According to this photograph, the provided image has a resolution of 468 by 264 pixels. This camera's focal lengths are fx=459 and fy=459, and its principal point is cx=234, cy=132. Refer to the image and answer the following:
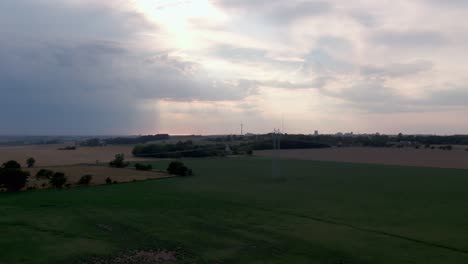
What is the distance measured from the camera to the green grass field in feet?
60.7

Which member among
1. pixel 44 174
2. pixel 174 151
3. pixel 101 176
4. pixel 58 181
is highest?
pixel 174 151

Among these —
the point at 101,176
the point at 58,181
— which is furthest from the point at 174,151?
the point at 58,181

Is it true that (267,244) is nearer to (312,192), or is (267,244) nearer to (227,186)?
(312,192)

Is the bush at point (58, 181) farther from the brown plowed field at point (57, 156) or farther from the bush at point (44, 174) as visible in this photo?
the brown plowed field at point (57, 156)

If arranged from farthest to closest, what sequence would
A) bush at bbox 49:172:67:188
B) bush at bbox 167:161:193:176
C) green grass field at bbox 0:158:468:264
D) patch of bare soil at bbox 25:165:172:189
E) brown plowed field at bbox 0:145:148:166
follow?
brown plowed field at bbox 0:145:148:166 < bush at bbox 167:161:193:176 < patch of bare soil at bbox 25:165:172:189 < bush at bbox 49:172:67:188 < green grass field at bbox 0:158:468:264

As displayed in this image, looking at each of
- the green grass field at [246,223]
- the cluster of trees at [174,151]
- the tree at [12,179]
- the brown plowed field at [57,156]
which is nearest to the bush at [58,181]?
the tree at [12,179]

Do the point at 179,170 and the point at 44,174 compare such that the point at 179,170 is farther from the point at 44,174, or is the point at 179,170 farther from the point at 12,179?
the point at 12,179

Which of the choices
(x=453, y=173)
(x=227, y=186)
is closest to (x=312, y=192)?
(x=227, y=186)

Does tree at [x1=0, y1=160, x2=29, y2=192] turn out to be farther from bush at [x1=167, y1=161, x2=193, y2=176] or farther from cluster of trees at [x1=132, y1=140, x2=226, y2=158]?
cluster of trees at [x1=132, y1=140, x2=226, y2=158]

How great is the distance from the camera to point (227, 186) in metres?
41.5

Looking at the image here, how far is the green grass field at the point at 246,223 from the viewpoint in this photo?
18.5 metres

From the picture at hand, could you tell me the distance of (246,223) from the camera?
24.4m

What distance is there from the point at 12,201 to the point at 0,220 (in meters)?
8.02

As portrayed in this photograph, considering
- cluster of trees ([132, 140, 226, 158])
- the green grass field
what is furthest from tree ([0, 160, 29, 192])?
cluster of trees ([132, 140, 226, 158])
